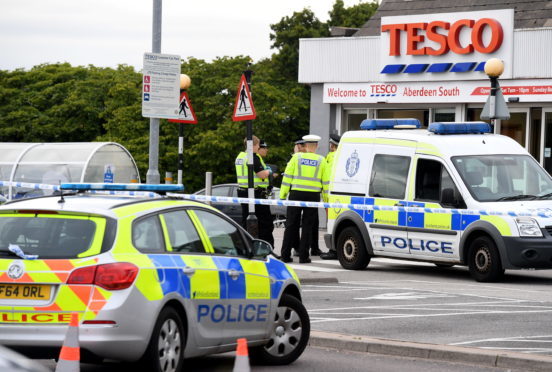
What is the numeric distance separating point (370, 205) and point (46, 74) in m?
73.3

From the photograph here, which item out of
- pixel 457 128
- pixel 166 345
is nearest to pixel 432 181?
pixel 457 128

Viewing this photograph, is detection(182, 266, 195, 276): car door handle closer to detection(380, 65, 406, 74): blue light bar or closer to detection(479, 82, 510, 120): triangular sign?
detection(479, 82, 510, 120): triangular sign

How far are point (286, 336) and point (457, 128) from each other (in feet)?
29.2

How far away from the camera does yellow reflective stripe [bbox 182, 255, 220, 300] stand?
8805 mm

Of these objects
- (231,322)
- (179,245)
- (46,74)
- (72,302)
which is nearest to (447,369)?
(231,322)

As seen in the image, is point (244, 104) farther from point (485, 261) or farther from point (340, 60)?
point (340, 60)

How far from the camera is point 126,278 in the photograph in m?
8.10

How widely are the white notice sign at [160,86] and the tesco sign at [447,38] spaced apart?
49.9 ft

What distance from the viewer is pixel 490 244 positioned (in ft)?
55.6

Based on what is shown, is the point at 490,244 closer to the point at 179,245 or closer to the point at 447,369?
the point at 447,369

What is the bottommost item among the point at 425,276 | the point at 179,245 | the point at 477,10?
the point at 425,276

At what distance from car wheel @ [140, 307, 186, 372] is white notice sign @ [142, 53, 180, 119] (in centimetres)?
809

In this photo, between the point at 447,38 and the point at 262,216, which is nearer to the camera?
the point at 262,216

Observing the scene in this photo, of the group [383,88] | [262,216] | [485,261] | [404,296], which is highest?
[383,88]
